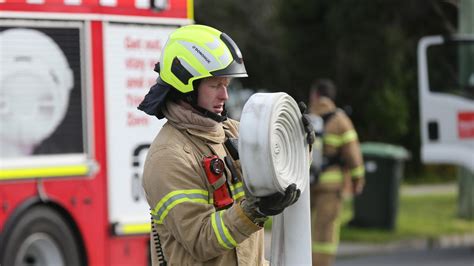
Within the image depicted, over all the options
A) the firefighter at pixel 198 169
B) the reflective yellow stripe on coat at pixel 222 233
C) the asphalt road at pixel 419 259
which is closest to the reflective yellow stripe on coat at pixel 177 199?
the firefighter at pixel 198 169

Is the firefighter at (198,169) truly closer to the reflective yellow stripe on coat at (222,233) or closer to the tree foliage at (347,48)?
the reflective yellow stripe on coat at (222,233)

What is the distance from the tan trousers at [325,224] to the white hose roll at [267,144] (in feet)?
21.5

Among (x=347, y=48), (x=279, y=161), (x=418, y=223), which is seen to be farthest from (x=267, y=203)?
(x=347, y=48)

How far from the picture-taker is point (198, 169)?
4.08m

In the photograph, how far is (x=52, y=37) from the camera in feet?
27.1

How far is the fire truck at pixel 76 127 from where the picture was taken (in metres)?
8.02

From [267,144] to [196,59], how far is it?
1.87 ft

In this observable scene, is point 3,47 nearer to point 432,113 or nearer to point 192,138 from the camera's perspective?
point 192,138

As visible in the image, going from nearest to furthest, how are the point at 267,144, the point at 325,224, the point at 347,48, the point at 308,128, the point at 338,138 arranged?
1. the point at 267,144
2. the point at 308,128
3. the point at 325,224
4. the point at 338,138
5. the point at 347,48

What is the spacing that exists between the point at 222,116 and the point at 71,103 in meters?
4.28

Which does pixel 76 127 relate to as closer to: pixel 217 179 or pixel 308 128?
pixel 217 179

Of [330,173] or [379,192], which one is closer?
[330,173]

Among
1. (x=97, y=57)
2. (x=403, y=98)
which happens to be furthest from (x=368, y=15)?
(x=97, y=57)

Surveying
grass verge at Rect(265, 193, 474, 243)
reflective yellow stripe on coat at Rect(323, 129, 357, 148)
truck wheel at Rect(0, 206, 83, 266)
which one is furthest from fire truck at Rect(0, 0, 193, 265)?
grass verge at Rect(265, 193, 474, 243)
